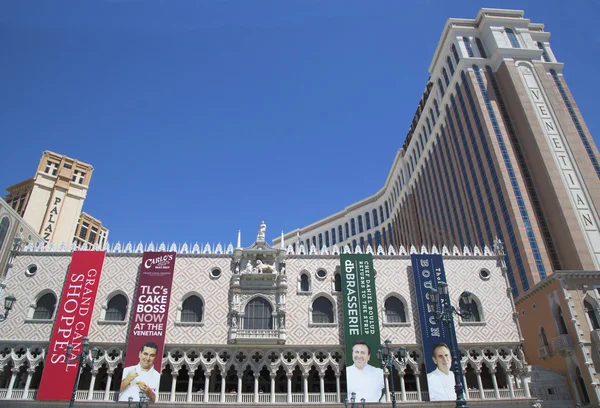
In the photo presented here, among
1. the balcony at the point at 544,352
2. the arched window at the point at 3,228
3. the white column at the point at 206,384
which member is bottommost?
the white column at the point at 206,384

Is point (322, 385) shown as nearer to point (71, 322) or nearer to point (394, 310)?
point (394, 310)

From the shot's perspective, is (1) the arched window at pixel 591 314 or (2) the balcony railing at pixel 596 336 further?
(1) the arched window at pixel 591 314

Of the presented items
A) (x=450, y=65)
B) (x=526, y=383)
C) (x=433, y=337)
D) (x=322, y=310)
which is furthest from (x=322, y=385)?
(x=450, y=65)

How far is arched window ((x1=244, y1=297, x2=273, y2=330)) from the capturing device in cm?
3186

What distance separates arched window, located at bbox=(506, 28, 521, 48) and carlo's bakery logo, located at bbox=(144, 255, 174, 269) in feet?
173

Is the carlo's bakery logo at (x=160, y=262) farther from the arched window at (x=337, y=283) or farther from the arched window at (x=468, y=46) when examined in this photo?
the arched window at (x=468, y=46)

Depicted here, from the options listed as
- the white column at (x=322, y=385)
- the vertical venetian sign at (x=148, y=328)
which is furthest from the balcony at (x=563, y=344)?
the vertical venetian sign at (x=148, y=328)

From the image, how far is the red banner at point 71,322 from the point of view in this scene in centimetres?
2898

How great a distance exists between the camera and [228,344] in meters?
30.7

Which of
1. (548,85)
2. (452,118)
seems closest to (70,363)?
(452,118)

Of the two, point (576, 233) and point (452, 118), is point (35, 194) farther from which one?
point (576, 233)

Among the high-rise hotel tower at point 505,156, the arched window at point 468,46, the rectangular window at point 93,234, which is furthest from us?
the rectangular window at point 93,234

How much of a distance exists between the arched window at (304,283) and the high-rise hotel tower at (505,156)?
74.3 ft

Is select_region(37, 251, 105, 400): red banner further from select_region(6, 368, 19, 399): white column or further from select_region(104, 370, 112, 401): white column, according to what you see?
select_region(6, 368, 19, 399): white column
